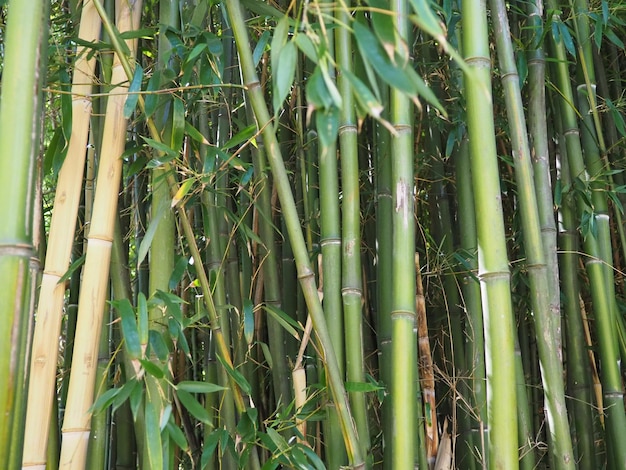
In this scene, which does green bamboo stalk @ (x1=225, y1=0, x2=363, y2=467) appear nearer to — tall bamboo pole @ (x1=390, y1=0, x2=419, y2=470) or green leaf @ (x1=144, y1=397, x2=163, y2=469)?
tall bamboo pole @ (x1=390, y1=0, x2=419, y2=470)

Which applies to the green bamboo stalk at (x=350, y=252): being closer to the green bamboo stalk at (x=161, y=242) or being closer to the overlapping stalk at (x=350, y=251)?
the overlapping stalk at (x=350, y=251)

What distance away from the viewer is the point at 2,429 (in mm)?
942

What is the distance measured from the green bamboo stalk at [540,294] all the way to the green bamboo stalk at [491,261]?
220 millimetres

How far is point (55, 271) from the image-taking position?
1.30 metres

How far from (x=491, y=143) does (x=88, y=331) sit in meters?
0.73

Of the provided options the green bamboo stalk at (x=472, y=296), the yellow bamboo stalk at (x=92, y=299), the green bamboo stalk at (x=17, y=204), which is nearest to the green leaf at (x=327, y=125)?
the green bamboo stalk at (x=17, y=204)

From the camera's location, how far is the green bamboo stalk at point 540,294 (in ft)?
4.76

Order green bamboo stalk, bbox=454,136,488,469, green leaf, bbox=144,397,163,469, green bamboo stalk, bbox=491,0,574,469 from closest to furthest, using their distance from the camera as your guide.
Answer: green leaf, bbox=144,397,163,469 < green bamboo stalk, bbox=491,0,574,469 < green bamboo stalk, bbox=454,136,488,469

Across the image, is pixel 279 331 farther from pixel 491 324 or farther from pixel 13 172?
pixel 13 172

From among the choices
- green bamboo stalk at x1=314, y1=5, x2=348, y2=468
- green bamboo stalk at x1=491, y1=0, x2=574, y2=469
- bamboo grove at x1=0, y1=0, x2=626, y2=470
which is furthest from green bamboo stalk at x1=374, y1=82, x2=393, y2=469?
green bamboo stalk at x1=491, y1=0, x2=574, y2=469

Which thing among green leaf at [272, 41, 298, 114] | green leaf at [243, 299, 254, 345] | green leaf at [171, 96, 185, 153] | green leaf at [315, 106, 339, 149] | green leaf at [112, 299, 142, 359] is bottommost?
green leaf at [112, 299, 142, 359]

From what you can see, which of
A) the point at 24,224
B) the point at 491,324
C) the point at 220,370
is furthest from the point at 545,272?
the point at 24,224

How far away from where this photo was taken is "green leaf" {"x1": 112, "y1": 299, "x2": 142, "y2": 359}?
113cm

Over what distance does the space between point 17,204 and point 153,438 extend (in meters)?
0.41
